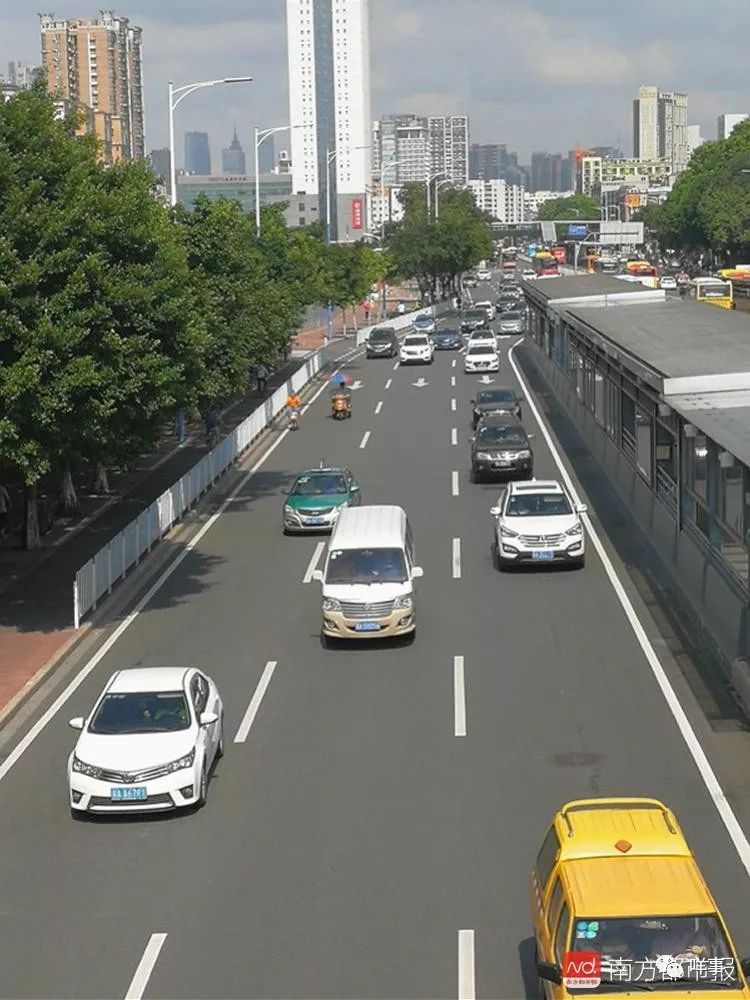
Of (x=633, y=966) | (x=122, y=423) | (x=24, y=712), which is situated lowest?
(x=24, y=712)

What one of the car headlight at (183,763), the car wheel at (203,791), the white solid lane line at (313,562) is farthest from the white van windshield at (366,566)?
the car headlight at (183,763)

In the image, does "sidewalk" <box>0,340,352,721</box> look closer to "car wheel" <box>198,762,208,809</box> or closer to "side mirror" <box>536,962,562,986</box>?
"car wheel" <box>198,762,208,809</box>

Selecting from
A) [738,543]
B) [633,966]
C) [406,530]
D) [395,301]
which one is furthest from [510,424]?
[395,301]

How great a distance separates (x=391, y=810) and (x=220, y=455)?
2778 cm

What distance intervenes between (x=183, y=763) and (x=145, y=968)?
4.04m

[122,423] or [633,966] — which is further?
[122,423]

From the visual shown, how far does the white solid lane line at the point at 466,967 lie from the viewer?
12.7 m

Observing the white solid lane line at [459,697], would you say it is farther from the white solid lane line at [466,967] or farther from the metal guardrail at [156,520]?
the metal guardrail at [156,520]

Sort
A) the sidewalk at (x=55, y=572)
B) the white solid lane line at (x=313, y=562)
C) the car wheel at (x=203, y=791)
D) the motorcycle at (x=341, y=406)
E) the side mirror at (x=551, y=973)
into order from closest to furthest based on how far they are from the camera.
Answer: the side mirror at (x=551, y=973)
the car wheel at (x=203, y=791)
the sidewalk at (x=55, y=572)
the white solid lane line at (x=313, y=562)
the motorcycle at (x=341, y=406)

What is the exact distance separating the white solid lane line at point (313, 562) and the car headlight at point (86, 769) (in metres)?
13.5

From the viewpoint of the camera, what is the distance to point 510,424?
42.5m

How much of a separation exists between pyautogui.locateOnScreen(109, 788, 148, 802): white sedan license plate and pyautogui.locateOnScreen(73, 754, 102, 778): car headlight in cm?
27

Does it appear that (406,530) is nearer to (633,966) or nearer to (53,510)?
(53,510)

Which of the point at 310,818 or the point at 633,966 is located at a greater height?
the point at 633,966
